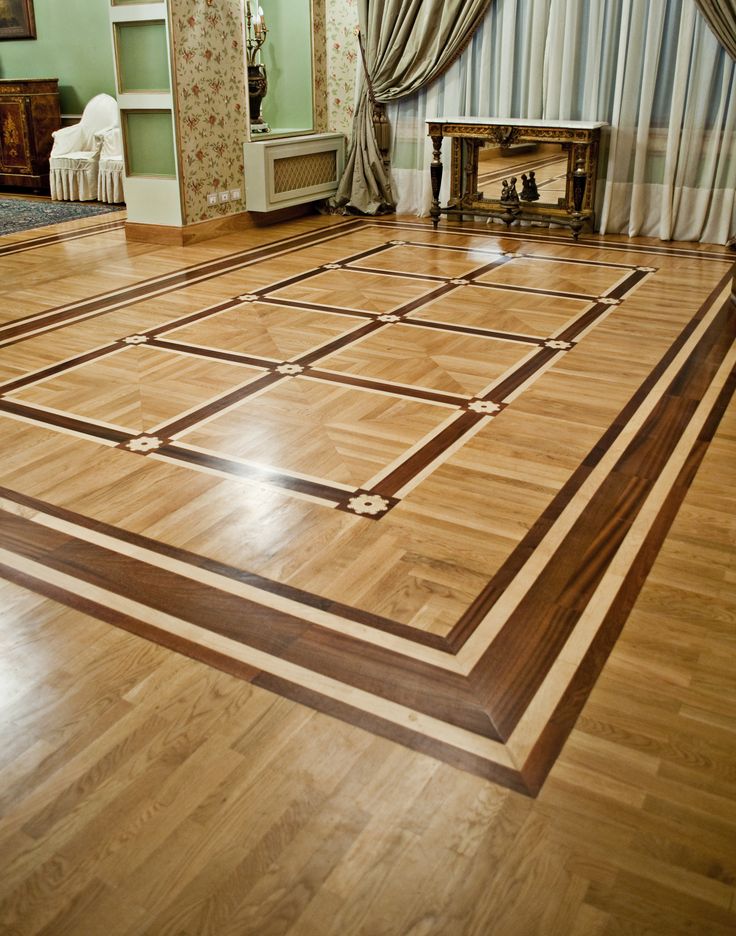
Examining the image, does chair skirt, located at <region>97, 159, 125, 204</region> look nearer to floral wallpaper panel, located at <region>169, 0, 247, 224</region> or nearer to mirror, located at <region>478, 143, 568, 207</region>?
floral wallpaper panel, located at <region>169, 0, 247, 224</region>

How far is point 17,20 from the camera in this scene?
8781mm

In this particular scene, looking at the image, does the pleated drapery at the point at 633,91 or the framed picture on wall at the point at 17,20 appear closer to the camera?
the pleated drapery at the point at 633,91

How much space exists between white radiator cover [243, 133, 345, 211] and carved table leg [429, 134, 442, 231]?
36.2 inches

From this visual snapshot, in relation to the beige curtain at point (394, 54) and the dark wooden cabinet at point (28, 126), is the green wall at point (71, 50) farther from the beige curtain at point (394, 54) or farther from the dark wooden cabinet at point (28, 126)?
the beige curtain at point (394, 54)

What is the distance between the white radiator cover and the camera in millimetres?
6418

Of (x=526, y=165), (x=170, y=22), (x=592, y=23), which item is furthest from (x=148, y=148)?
(x=592, y=23)

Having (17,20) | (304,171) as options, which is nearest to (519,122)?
(304,171)

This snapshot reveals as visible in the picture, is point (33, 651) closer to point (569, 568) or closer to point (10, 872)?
point (10, 872)

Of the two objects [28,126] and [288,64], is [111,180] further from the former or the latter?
[288,64]

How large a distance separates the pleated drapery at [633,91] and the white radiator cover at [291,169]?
3.69ft

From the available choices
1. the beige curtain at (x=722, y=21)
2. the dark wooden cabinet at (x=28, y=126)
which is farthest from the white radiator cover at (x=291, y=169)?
the dark wooden cabinet at (x=28, y=126)

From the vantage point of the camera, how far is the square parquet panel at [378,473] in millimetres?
1969

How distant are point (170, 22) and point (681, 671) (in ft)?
16.8

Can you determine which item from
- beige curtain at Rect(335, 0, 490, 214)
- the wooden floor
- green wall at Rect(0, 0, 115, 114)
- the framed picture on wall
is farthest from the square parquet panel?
the framed picture on wall
